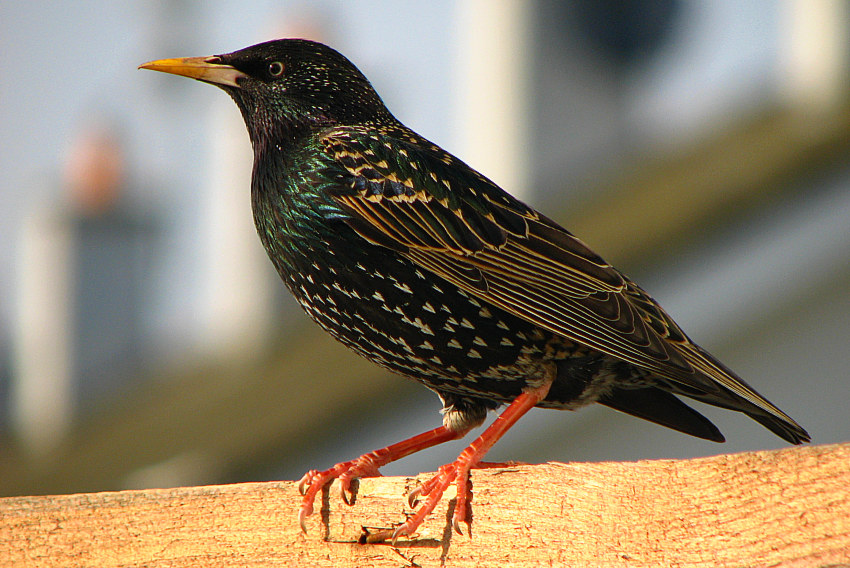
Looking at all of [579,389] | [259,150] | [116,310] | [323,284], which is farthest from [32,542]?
[116,310]

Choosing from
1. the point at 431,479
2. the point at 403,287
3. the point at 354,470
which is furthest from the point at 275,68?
the point at 431,479

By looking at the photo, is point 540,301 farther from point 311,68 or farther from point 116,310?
point 116,310

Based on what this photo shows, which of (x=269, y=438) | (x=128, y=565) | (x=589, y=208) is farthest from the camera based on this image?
(x=269, y=438)

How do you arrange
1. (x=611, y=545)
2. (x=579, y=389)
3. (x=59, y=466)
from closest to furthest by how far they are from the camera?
(x=611, y=545)
(x=579, y=389)
(x=59, y=466)

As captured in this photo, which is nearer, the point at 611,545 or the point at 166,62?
the point at 611,545

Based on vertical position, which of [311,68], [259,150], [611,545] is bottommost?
[611,545]

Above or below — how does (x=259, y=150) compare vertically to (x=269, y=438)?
above
